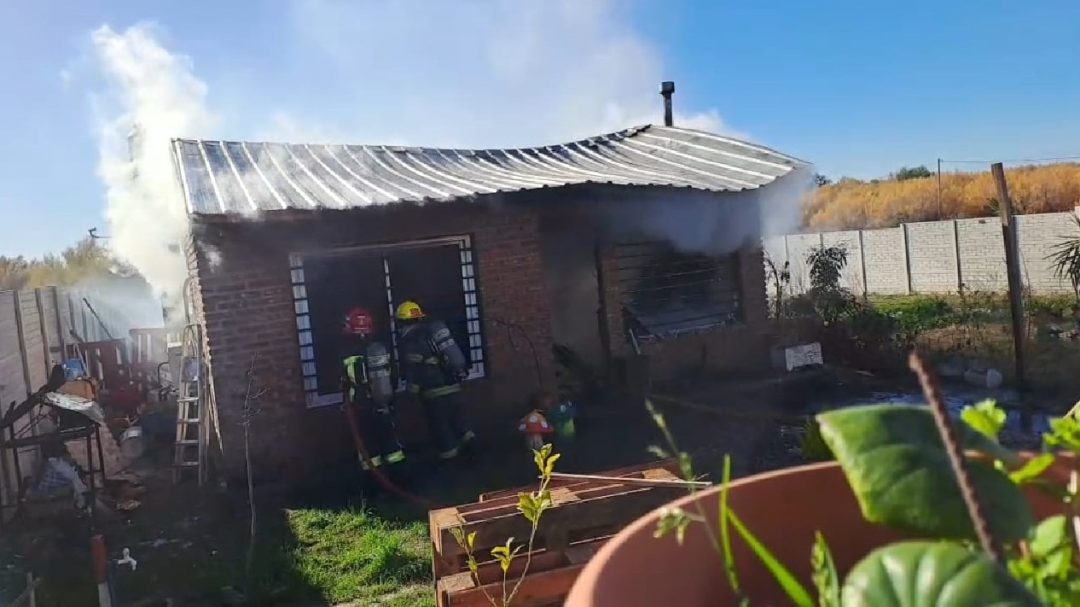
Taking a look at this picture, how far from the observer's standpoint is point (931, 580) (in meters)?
0.68

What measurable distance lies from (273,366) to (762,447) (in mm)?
4745

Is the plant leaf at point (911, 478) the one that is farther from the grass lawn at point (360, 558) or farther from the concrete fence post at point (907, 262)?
the concrete fence post at point (907, 262)

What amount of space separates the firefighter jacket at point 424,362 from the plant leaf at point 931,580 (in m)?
7.14

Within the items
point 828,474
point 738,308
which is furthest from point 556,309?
point 828,474

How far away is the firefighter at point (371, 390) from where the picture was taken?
7.61 meters

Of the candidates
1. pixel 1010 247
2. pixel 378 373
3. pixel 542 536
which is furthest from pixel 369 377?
pixel 1010 247

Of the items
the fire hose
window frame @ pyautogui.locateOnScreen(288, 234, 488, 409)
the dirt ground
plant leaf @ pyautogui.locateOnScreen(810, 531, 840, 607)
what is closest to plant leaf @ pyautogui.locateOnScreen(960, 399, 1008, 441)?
plant leaf @ pyautogui.locateOnScreen(810, 531, 840, 607)

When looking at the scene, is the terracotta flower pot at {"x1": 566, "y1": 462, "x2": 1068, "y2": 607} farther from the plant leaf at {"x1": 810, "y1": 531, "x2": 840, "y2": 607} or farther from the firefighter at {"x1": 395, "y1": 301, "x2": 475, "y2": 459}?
the firefighter at {"x1": 395, "y1": 301, "x2": 475, "y2": 459}

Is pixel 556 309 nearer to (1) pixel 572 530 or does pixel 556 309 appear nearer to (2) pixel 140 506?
(2) pixel 140 506

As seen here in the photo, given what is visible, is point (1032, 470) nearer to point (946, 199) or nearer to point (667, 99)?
point (667, 99)

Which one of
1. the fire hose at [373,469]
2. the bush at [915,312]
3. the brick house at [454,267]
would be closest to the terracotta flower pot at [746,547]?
the fire hose at [373,469]

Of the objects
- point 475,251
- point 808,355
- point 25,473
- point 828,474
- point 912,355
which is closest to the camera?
point 912,355

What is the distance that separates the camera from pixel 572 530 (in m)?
3.81

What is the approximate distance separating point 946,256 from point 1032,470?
22.2 metres
